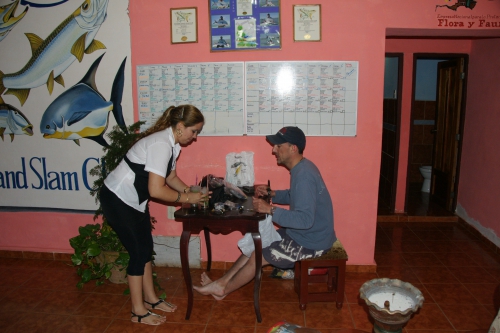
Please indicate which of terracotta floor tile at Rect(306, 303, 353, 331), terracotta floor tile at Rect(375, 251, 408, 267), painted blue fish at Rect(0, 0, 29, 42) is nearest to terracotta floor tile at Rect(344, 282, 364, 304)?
terracotta floor tile at Rect(306, 303, 353, 331)

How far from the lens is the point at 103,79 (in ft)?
11.6

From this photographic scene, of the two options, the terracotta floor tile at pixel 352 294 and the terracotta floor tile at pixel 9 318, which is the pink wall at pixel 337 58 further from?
the terracotta floor tile at pixel 9 318

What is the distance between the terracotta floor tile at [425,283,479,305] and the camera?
10.2 ft

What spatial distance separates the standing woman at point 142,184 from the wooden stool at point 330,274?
912mm

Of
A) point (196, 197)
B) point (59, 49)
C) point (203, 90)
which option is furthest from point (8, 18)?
point (196, 197)

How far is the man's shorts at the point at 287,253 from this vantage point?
288 cm

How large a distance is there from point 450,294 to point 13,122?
4040mm

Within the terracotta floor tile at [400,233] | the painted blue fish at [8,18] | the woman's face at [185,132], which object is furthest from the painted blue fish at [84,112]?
the terracotta floor tile at [400,233]

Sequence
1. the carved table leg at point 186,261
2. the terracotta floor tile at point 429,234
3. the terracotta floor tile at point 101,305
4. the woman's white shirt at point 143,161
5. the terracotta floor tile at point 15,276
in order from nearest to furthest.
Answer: the woman's white shirt at point 143,161 → the carved table leg at point 186,261 → the terracotta floor tile at point 101,305 → the terracotta floor tile at point 15,276 → the terracotta floor tile at point 429,234

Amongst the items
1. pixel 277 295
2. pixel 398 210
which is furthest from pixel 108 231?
pixel 398 210

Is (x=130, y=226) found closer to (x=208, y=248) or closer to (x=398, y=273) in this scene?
(x=208, y=248)

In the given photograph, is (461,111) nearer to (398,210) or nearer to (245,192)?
(398,210)

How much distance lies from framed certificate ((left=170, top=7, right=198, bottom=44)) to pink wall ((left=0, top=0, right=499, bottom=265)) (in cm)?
4

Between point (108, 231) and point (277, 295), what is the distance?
146 cm
